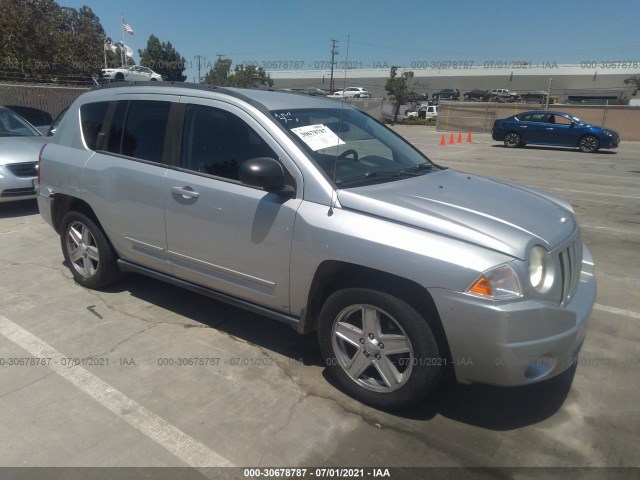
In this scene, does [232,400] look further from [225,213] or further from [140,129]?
[140,129]

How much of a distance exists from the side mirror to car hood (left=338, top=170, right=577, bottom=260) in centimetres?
40

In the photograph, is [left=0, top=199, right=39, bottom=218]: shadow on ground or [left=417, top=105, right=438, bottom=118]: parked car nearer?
[left=0, top=199, right=39, bottom=218]: shadow on ground

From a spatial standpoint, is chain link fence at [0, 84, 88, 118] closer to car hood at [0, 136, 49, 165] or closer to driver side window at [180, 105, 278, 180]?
car hood at [0, 136, 49, 165]

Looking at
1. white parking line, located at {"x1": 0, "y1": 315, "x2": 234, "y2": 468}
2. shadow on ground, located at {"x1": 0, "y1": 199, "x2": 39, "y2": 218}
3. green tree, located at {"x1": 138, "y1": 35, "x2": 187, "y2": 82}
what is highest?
green tree, located at {"x1": 138, "y1": 35, "x2": 187, "y2": 82}

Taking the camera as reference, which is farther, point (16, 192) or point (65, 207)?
point (16, 192)

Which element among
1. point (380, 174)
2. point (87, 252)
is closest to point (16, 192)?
point (87, 252)

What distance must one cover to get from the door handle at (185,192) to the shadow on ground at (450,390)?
1147 millimetres

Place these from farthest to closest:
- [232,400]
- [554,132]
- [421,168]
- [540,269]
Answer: [554,132], [421,168], [232,400], [540,269]

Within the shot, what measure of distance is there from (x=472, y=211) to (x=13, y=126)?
8818 millimetres

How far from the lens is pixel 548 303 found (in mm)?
2617

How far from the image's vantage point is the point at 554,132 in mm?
20172

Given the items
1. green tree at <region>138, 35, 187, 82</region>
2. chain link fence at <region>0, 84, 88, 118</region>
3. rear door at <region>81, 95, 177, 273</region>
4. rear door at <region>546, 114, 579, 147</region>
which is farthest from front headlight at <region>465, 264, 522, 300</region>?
green tree at <region>138, 35, 187, 82</region>

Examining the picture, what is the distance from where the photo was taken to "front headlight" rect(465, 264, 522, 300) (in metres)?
2.50

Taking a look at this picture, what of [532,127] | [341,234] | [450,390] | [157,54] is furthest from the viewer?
[157,54]
